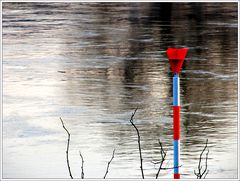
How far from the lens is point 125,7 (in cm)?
3250

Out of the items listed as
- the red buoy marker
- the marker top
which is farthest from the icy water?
the marker top

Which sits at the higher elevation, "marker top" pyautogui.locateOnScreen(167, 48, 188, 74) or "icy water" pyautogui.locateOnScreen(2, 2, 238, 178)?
"marker top" pyautogui.locateOnScreen(167, 48, 188, 74)

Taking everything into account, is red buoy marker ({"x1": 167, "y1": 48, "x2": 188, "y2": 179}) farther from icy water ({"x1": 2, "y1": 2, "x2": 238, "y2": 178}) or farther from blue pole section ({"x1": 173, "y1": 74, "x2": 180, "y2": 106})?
icy water ({"x1": 2, "y1": 2, "x2": 238, "y2": 178})

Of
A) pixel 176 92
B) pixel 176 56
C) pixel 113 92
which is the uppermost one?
pixel 176 56

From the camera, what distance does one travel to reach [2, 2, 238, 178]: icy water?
1034 centimetres

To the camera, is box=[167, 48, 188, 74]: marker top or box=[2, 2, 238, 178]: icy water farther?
box=[2, 2, 238, 178]: icy water

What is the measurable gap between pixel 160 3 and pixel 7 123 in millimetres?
20910

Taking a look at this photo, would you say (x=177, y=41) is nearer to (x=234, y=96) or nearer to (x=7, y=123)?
(x=234, y=96)

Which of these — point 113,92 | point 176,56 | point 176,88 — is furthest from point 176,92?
point 113,92

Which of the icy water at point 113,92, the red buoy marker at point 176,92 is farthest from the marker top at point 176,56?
Result: the icy water at point 113,92

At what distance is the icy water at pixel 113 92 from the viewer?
10336mm

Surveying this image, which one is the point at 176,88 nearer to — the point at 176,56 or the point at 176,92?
the point at 176,92

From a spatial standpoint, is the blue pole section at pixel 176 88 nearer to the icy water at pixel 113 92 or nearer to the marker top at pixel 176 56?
the marker top at pixel 176 56

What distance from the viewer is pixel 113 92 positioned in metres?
14.8
